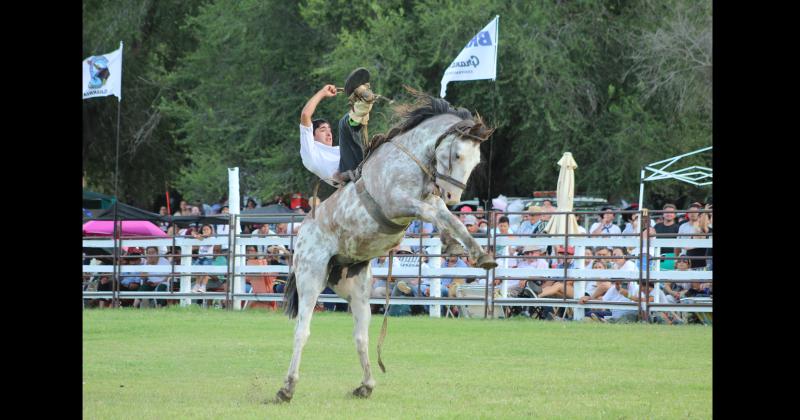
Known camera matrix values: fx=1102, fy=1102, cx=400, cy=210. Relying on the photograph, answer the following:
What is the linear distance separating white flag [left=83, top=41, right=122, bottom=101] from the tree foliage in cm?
646

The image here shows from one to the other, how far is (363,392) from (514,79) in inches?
810

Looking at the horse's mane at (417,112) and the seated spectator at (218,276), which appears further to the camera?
the seated spectator at (218,276)

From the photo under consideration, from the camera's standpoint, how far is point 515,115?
97.9 feet

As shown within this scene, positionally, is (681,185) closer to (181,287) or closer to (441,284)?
(441,284)

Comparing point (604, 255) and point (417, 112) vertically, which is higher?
point (417, 112)

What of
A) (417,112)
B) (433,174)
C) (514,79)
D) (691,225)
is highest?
(514,79)

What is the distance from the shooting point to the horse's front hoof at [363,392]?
936 centimetres

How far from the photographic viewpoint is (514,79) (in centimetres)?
2905

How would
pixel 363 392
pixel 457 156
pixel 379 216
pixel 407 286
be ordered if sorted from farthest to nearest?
pixel 407 286 → pixel 363 392 → pixel 379 216 → pixel 457 156

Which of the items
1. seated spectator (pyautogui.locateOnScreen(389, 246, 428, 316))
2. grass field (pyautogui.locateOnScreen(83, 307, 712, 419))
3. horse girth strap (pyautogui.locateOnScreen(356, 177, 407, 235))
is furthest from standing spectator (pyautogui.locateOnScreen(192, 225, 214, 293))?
horse girth strap (pyautogui.locateOnScreen(356, 177, 407, 235))

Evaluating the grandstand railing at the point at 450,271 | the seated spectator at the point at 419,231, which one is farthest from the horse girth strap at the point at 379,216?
the seated spectator at the point at 419,231

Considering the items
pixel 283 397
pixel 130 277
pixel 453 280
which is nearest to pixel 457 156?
pixel 283 397

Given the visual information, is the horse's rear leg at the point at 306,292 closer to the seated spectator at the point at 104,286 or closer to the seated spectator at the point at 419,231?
the seated spectator at the point at 419,231

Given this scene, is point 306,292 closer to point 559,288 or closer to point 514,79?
point 559,288
